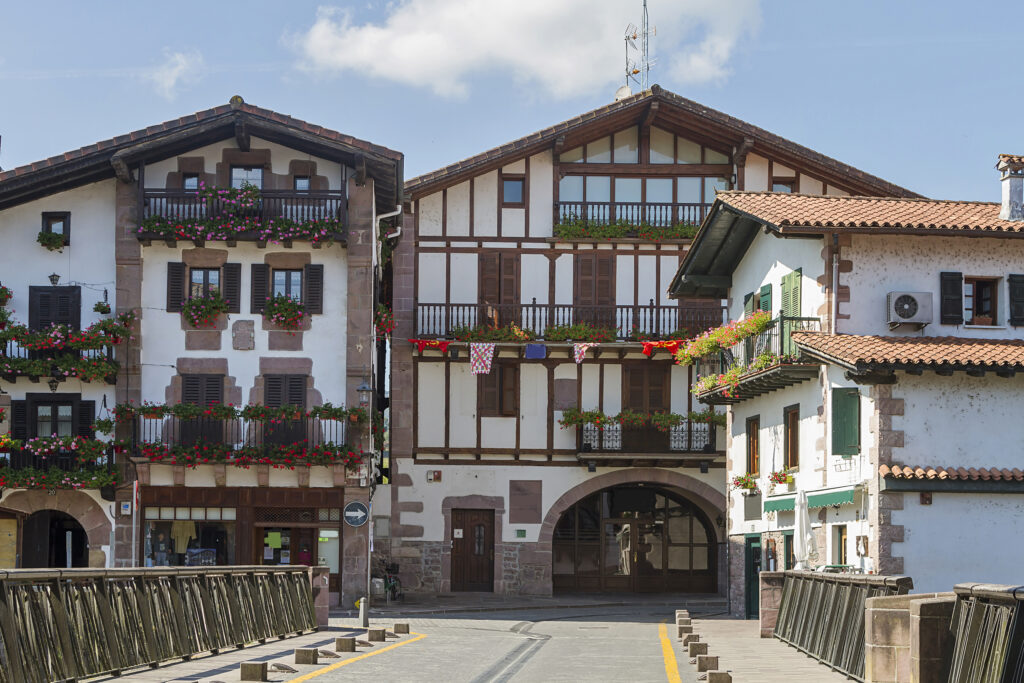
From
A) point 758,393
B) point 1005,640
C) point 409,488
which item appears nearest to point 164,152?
point 409,488

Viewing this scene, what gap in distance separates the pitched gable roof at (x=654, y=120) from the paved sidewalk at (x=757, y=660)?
16972 mm

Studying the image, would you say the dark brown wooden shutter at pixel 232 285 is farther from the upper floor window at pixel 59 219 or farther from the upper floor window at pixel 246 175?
the upper floor window at pixel 59 219

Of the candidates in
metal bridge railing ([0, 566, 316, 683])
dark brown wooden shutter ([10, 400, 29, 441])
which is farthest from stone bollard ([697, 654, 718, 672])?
dark brown wooden shutter ([10, 400, 29, 441])

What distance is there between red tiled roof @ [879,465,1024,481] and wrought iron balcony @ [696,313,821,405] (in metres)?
2.99

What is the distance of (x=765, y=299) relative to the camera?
101ft

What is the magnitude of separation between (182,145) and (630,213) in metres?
12.0

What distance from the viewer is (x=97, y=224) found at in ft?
117

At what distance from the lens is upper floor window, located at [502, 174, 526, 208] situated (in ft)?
133

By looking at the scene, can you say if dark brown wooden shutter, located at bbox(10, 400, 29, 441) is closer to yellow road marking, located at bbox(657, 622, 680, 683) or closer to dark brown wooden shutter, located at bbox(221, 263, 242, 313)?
dark brown wooden shutter, located at bbox(221, 263, 242, 313)

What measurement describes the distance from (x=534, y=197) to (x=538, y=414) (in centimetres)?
574

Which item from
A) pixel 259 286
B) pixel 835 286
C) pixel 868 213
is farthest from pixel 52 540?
pixel 868 213

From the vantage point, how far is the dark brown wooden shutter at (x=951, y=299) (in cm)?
2670

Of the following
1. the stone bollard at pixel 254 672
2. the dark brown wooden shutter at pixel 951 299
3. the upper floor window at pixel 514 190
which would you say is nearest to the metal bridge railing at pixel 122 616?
the stone bollard at pixel 254 672

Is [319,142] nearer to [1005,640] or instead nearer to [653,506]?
[653,506]
